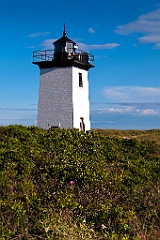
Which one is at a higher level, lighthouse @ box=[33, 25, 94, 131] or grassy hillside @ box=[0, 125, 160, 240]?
lighthouse @ box=[33, 25, 94, 131]

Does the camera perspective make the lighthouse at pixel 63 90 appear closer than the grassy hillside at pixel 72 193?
No

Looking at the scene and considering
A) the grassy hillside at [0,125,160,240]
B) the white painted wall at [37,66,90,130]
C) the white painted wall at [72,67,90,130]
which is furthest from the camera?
the white painted wall at [72,67,90,130]

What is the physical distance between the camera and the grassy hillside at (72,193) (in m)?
6.74

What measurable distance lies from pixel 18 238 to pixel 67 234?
0.82m

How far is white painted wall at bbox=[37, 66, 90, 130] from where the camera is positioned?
26531mm

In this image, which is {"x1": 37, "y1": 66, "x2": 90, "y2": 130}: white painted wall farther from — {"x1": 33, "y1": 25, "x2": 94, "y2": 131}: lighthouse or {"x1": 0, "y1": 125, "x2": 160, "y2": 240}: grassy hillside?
{"x1": 0, "y1": 125, "x2": 160, "y2": 240}: grassy hillside

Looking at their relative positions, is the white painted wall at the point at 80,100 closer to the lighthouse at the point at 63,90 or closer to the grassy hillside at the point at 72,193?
the lighthouse at the point at 63,90

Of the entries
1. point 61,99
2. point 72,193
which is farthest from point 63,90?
point 72,193

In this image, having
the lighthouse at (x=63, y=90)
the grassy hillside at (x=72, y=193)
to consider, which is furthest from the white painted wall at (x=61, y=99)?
the grassy hillside at (x=72, y=193)

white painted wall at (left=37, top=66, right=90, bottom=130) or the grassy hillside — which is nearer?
the grassy hillside

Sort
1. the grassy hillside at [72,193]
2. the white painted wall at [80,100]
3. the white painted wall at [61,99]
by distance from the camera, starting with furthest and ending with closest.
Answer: the white painted wall at [80,100]
the white painted wall at [61,99]
the grassy hillside at [72,193]

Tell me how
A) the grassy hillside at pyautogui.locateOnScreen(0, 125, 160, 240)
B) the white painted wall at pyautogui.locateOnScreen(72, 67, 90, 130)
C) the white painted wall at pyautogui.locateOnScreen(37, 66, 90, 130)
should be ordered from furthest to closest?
the white painted wall at pyautogui.locateOnScreen(72, 67, 90, 130) → the white painted wall at pyautogui.locateOnScreen(37, 66, 90, 130) → the grassy hillside at pyautogui.locateOnScreen(0, 125, 160, 240)

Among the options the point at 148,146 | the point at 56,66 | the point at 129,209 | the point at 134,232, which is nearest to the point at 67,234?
the point at 134,232

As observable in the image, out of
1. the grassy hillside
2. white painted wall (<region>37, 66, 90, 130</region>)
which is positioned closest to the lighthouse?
white painted wall (<region>37, 66, 90, 130</region>)
